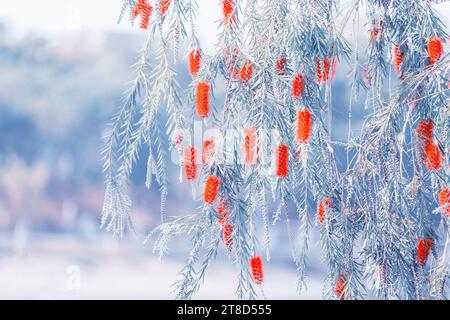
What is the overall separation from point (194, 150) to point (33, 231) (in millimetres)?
7846

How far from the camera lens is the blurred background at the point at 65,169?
26.9 ft

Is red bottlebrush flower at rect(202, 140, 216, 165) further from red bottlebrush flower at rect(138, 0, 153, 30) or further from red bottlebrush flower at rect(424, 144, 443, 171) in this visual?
red bottlebrush flower at rect(424, 144, 443, 171)

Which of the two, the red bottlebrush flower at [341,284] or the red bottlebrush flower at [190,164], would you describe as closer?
the red bottlebrush flower at [190,164]

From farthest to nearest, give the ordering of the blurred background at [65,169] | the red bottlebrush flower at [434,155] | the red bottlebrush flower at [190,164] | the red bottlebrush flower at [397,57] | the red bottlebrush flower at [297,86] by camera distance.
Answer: the blurred background at [65,169]
the red bottlebrush flower at [397,57]
the red bottlebrush flower at [434,155]
the red bottlebrush flower at [297,86]
the red bottlebrush flower at [190,164]

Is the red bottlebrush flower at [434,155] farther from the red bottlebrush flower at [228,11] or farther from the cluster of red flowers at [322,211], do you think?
the red bottlebrush flower at [228,11]

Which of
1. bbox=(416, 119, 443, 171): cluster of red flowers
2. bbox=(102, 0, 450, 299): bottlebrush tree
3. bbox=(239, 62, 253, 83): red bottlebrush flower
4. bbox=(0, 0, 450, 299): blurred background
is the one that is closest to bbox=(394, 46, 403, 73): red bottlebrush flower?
bbox=(102, 0, 450, 299): bottlebrush tree

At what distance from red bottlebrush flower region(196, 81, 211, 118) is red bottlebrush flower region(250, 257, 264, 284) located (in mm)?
272

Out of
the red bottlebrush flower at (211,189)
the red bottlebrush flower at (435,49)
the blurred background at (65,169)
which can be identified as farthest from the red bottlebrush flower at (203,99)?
the blurred background at (65,169)

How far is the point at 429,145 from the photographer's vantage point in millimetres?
1419

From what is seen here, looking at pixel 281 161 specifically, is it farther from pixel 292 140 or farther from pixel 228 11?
pixel 228 11

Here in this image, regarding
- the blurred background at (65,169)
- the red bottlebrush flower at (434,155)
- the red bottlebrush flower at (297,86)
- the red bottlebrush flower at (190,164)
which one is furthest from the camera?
the blurred background at (65,169)

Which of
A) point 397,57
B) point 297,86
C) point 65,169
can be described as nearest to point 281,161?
point 297,86
